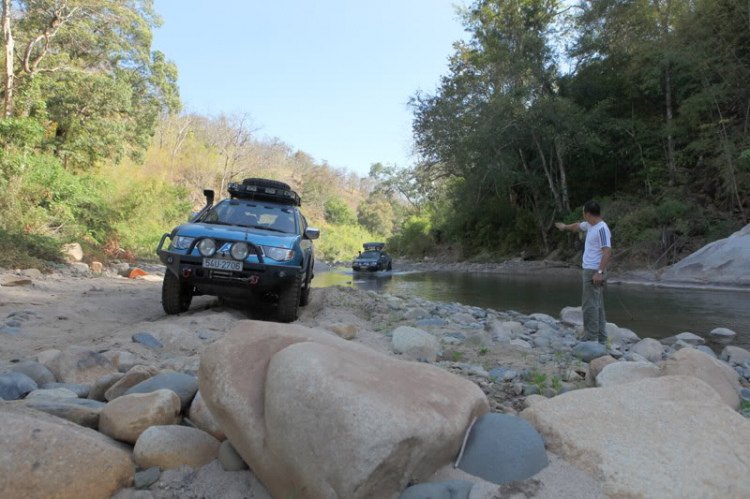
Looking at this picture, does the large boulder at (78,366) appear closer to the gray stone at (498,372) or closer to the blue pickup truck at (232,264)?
the blue pickup truck at (232,264)

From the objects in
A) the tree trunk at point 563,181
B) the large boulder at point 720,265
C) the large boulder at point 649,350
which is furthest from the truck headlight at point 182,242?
the tree trunk at point 563,181

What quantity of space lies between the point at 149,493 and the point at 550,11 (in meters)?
30.0

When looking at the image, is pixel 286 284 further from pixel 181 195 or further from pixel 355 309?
pixel 181 195

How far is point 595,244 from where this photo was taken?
18.1 ft

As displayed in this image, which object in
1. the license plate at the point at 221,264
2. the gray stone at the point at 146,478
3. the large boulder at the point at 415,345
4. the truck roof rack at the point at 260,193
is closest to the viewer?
the gray stone at the point at 146,478

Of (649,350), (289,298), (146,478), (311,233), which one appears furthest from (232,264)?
(649,350)

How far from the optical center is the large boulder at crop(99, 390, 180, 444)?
2.11 metres

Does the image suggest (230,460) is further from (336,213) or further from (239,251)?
(336,213)

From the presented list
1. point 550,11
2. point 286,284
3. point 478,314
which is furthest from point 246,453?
point 550,11

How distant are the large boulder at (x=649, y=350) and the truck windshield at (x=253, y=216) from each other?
185 inches

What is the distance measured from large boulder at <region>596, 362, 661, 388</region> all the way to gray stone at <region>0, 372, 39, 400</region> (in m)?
3.89

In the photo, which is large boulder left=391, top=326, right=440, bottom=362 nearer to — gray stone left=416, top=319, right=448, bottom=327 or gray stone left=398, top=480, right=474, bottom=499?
gray stone left=416, top=319, right=448, bottom=327

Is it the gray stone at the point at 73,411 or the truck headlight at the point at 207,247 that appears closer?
the gray stone at the point at 73,411

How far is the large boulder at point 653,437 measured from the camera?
1764mm
